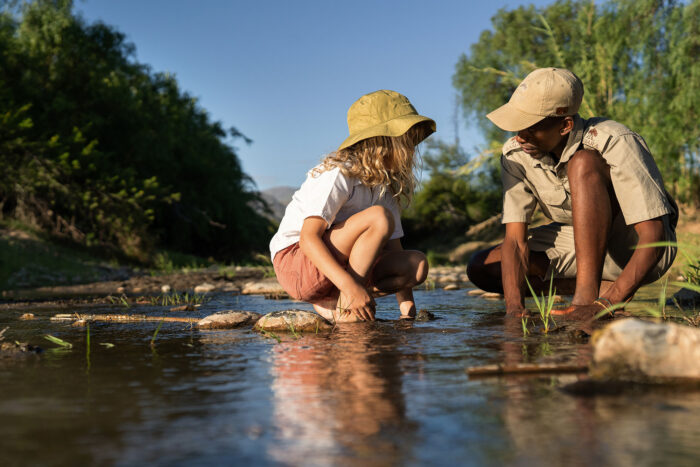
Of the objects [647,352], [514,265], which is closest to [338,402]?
[647,352]

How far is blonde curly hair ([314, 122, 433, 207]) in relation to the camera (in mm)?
3373

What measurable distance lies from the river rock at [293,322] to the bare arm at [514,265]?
1.10 meters

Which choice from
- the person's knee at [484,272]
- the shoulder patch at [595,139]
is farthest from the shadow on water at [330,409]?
the person's knee at [484,272]

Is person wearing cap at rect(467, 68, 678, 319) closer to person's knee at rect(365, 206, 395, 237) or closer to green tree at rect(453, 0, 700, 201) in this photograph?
person's knee at rect(365, 206, 395, 237)

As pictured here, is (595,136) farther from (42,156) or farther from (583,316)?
(42,156)

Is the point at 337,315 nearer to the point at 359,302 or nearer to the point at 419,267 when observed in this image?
the point at 359,302

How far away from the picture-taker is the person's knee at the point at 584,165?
3266 mm

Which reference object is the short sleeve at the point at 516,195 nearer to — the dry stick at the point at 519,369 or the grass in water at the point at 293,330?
the grass in water at the point at 293,330

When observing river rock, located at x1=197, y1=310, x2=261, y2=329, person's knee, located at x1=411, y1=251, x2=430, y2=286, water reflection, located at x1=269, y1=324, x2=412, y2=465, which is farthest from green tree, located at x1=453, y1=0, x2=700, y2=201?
water reflection, located at x1=269, y1=324, x2=412, y2=465

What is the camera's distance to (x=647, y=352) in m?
1.66

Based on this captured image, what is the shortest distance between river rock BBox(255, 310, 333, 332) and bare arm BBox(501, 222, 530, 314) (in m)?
1.10

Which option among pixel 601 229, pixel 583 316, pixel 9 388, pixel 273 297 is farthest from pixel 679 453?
pixel 273 297

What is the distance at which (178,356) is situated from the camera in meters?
2.37

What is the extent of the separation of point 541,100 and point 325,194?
1.20 metres
